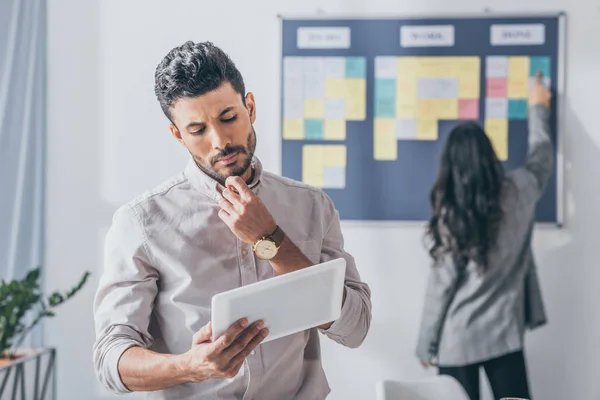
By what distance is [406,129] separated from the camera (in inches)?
133

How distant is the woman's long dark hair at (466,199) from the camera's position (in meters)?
3.06

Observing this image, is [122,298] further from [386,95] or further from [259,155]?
[386,95]

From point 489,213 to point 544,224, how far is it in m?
0.40

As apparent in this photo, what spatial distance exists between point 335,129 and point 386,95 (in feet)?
0.92

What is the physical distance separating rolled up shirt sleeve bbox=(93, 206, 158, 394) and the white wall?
6.46 feet

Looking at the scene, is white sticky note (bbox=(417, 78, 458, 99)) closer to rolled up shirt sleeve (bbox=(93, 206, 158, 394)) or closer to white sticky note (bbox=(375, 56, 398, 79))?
white sticky note (bbox=(375, 56, 398, 79))

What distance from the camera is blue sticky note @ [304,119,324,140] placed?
134 inches

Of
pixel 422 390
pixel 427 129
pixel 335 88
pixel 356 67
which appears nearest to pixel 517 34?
pixel 427 129

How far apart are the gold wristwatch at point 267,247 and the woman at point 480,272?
180 cm

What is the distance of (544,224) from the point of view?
130 inches

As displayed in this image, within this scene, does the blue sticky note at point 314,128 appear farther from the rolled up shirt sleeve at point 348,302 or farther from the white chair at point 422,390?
the rolled up shirt sleeve at point 348,302

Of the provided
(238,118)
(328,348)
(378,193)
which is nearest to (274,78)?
(378,193)

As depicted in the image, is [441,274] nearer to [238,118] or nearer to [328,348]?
[328,348]

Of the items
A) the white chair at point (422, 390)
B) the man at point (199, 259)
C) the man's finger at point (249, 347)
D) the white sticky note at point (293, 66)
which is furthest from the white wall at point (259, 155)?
the man's finger at point (249, 347)
